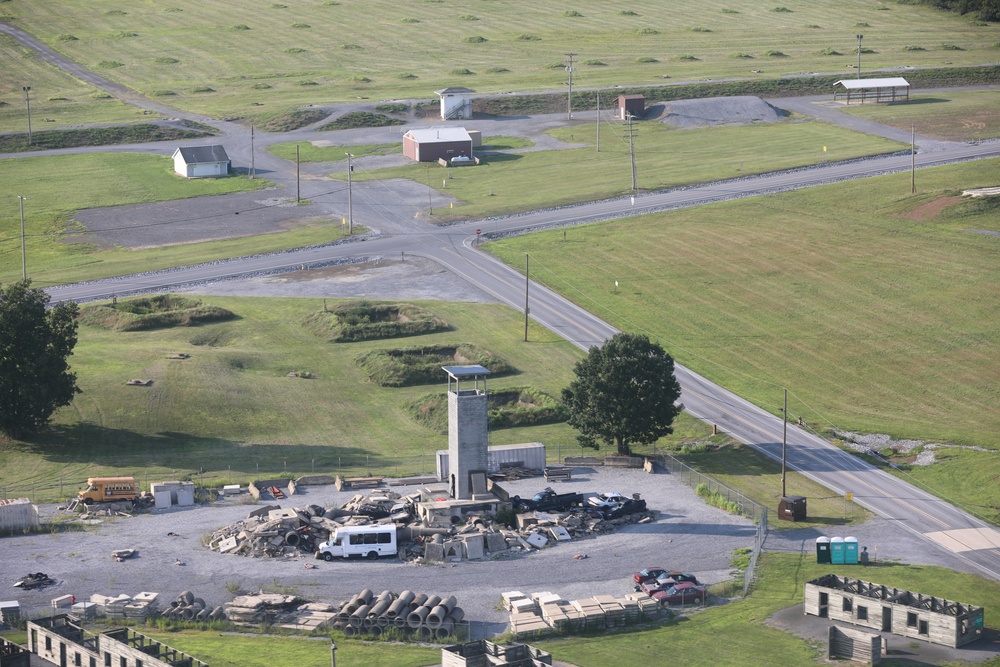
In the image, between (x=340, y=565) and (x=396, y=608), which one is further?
(x=340, y=565)

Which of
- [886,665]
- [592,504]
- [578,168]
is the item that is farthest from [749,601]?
[578,168]

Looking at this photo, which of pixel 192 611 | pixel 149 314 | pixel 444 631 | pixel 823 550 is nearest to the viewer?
pixel 444 631

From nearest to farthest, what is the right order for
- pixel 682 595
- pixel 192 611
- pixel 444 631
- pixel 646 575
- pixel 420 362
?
pixel 444 631
pixel 192 611
pixel 682 595
pixel 646 575
pixel 420 362

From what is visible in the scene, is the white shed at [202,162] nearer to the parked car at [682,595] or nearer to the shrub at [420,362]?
the shrub at [420,362]

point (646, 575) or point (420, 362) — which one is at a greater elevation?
point (420, 362)

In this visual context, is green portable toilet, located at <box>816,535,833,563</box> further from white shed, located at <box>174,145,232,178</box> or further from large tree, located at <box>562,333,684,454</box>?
white shed, located at <box>174,145,232,178</box>

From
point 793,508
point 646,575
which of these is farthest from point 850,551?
point 646,575

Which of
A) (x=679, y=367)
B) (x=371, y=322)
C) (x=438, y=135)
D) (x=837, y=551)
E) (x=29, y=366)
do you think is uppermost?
(x=438, y=135)

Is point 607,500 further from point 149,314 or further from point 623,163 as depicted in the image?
point 623,163
